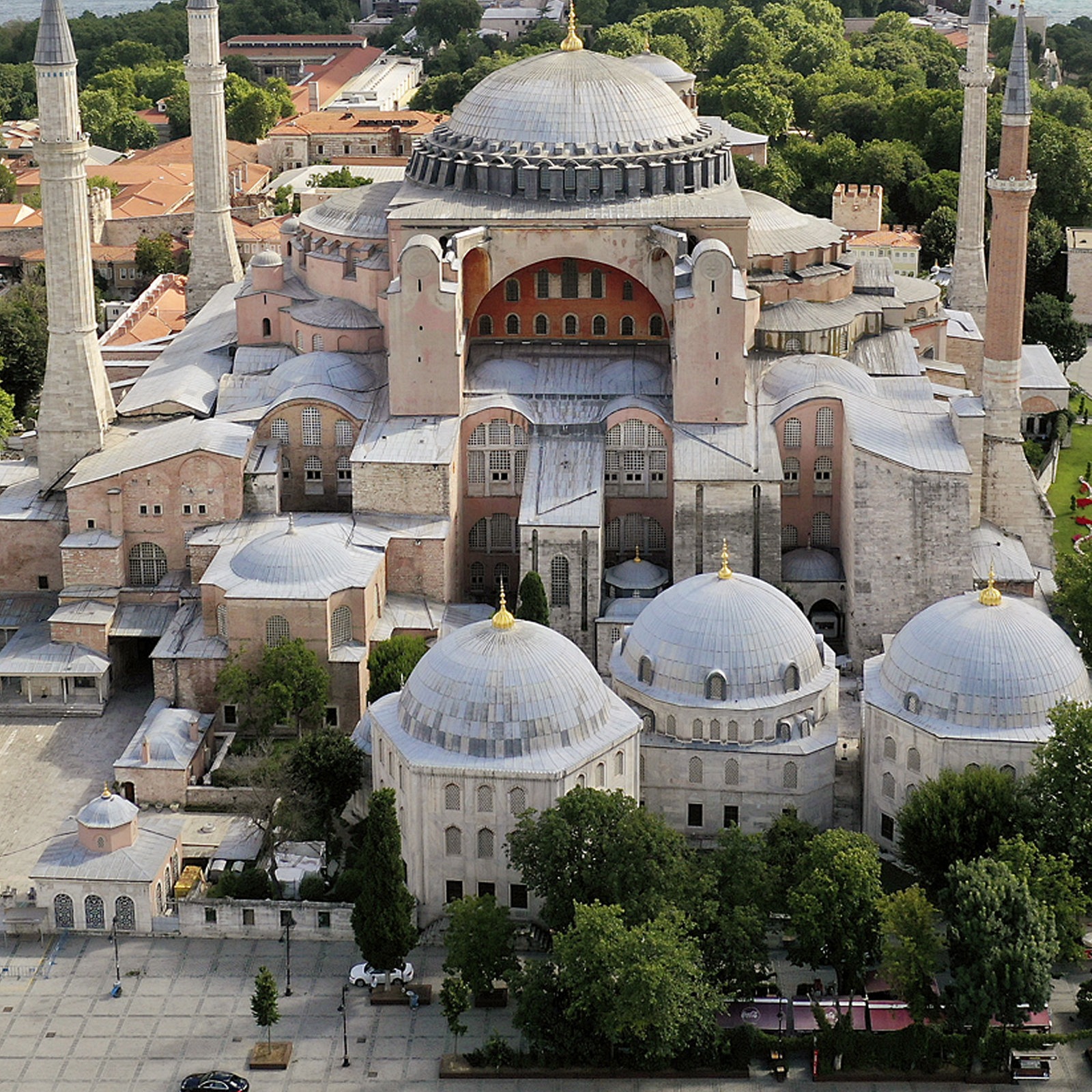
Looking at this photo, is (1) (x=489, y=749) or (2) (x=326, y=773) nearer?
(1) (x=489, y=749)

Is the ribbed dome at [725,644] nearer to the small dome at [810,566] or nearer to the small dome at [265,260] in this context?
the small dome at [810,566]

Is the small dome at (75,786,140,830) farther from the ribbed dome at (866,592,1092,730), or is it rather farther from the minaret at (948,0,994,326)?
the minaret at (948,0,994,326)

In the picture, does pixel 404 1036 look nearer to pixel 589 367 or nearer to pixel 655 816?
pixel 655 816

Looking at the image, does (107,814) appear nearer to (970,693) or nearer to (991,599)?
(970,693)

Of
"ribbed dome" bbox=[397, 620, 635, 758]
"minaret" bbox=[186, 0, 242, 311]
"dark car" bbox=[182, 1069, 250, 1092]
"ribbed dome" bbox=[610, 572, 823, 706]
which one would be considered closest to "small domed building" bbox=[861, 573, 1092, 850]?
"ribbed dome" bbox=[610, 572, 823, 706]

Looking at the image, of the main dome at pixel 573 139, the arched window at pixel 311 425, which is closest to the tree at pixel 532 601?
the arched window at pixel 311 425

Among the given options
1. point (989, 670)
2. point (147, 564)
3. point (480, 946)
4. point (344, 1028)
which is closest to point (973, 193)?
point (147, 564)
